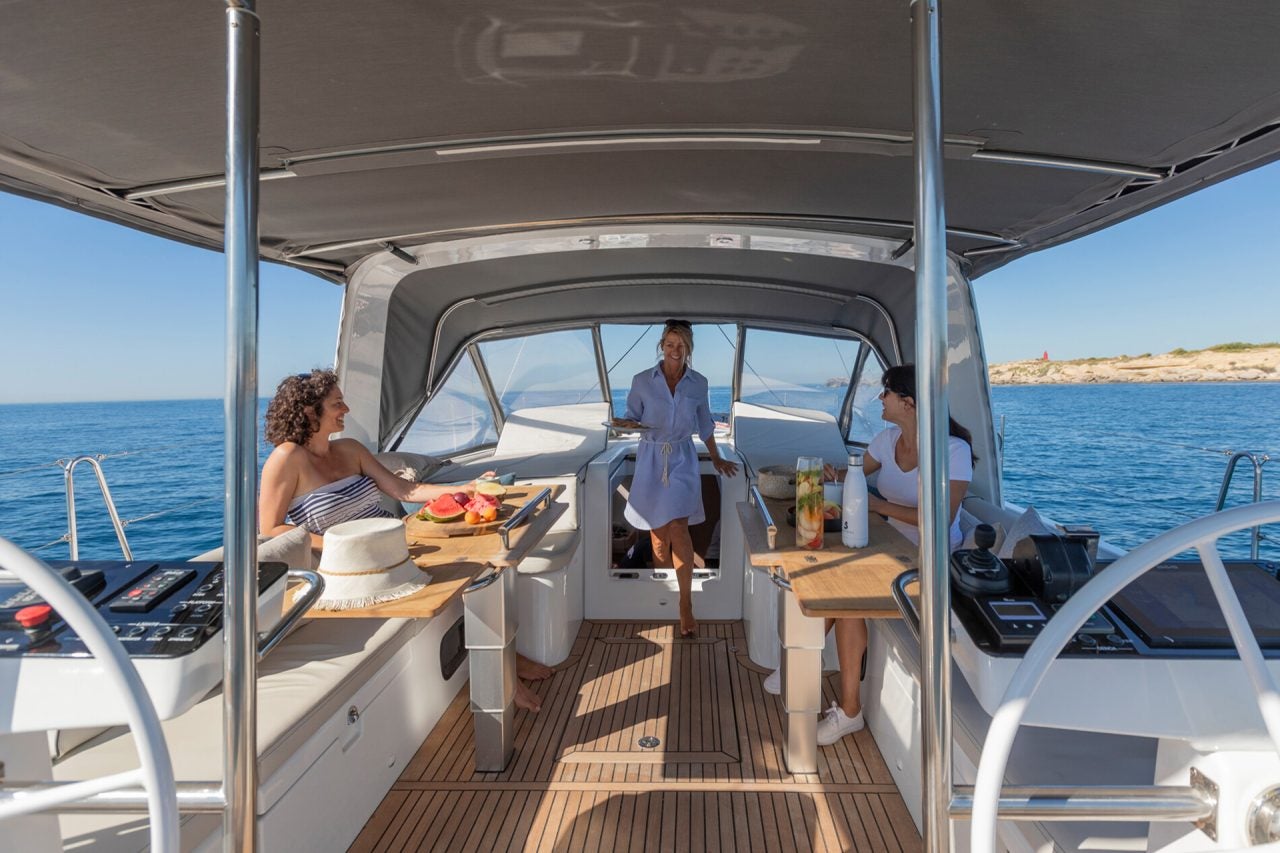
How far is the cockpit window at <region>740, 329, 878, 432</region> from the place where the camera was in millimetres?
4785

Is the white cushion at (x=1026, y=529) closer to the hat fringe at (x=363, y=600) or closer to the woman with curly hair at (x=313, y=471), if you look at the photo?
the hat fringe at (x=363, y=600)

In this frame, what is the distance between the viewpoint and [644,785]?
7.68 ft

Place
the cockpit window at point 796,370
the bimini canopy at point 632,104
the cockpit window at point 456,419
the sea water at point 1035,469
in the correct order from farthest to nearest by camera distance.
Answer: the sea water at point 1035,469 < the cockpit window at point 796,370 < the cockpit window at point 456,419 < the bimini canopy at point 632,104

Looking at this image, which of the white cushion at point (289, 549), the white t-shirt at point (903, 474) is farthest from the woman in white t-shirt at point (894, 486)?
the white cushion at point (289, 549)

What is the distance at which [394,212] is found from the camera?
2625mm

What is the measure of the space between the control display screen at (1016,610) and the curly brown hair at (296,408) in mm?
2493

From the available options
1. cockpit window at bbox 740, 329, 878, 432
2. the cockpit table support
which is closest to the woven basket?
the cockpit table support

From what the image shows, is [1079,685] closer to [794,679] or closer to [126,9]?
[794,679]

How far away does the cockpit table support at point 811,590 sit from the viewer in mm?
1567

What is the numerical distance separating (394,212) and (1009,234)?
2.34m

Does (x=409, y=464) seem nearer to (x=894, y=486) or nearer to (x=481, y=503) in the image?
(x=481, y=503)

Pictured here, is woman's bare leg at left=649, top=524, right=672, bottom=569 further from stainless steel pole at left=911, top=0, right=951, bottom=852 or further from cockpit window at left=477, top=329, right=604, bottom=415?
stainless steel pole at left=911, top=0, right=951, bottom=852

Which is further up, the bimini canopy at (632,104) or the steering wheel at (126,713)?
the bimini canopy at (632,104)

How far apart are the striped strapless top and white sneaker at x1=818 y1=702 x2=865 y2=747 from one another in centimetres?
181
